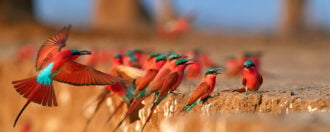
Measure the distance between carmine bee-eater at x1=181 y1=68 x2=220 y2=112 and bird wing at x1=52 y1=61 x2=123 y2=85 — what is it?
519mm

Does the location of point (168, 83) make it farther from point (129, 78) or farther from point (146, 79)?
point (129, 78)

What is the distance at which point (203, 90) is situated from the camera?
4734mm

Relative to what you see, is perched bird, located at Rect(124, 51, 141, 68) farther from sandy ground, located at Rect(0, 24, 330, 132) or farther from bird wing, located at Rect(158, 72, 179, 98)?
bird wing, located at Rect(158, 72, 179, 98)

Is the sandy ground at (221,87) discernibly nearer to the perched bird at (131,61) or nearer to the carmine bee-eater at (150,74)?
the carmine bee-eater at (150,74)

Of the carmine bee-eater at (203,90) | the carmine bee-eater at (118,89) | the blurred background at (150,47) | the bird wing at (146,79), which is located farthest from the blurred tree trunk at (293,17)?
the carmine bee-eater at (203,90)

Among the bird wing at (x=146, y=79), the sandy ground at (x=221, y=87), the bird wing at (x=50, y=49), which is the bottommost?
the sandy ground at (x=221, y=87)

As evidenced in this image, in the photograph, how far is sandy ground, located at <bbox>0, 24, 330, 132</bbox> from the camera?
4855mm

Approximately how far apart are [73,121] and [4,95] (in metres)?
2.33

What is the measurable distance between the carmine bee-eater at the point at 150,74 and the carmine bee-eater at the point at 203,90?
0.47 m

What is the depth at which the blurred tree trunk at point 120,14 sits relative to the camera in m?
22.0

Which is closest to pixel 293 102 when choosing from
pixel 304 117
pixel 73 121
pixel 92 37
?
pixel 304 117

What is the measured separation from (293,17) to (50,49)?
57.8 ft

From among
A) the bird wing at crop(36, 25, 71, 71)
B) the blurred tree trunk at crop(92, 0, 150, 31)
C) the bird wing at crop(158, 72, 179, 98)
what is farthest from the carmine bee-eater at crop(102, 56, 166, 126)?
the blurred tree trunk at crop(92, 0, 150, 31)

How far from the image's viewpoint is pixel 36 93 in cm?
505
